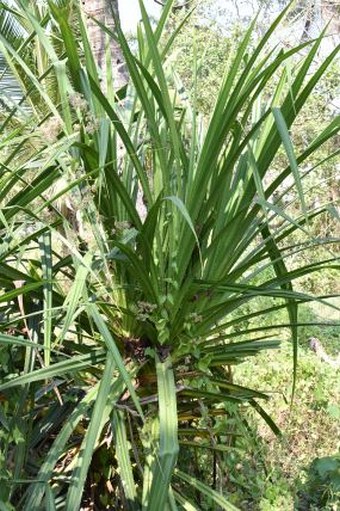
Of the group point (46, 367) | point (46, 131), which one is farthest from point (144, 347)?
point (46, 131)

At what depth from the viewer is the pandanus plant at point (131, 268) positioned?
1.35 meters

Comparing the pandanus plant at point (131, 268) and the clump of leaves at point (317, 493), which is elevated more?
the pandanus plant at point (131, 268)

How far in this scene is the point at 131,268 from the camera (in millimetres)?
1474

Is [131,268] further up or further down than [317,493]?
further up

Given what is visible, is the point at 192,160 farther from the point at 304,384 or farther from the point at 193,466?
the point at 304,384

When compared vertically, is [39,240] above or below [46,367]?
above

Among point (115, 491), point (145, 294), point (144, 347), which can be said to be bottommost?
point (115, 491)

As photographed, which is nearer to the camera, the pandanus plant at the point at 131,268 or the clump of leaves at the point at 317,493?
the pandanus plant at the point at 131,268

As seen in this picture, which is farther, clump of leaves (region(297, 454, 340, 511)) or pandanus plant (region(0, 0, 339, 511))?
clump of leaves (region(297, 454, 340, 511))

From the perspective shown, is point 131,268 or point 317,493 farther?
point 317,493

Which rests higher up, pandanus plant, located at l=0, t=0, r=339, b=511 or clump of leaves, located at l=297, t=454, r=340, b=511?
pandanus plant, located at l=0, t=0, r=339, b=511

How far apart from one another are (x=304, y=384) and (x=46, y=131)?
2807 mm

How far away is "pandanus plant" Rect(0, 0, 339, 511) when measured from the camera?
1.35 m

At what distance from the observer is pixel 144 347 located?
5.33ft
